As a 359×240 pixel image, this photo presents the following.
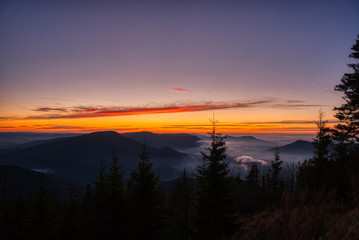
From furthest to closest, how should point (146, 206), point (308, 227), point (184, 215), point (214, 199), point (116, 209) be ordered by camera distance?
point (184, 215)
point (116, 209)
point (146, 206)
point (214, 199)
point (308, 227)

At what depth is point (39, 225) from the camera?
23562 millimetres

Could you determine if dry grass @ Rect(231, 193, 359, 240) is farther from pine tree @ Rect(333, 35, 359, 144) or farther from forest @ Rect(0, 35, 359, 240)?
pine tree @ Rect(333, 35, 359, 144)

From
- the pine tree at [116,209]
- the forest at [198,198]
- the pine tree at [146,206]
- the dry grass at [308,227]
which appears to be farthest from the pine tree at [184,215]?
the dry grass at [308,227]

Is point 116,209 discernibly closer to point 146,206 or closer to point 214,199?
point 146,206

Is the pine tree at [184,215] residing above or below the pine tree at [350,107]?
below

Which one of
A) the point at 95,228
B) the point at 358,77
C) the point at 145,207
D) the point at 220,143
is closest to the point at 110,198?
the point at 95,228

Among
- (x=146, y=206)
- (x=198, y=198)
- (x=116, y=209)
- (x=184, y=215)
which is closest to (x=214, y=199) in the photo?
(x=198, y=198)

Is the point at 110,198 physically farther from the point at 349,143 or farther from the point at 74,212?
the point at 349,143

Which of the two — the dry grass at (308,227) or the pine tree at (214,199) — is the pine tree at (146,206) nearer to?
the pine tree at (214,199)

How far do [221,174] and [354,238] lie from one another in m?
15.0

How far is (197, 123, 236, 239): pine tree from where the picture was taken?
54.5ft

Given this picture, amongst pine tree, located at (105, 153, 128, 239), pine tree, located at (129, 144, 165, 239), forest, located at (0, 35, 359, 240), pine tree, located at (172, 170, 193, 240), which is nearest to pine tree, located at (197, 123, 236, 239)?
forest, located at (0, 35, 359, 240)

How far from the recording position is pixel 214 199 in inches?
678

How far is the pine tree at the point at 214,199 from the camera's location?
1661cm
